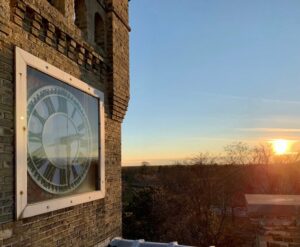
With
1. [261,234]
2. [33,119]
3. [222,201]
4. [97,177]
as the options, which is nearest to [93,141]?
[97,177]

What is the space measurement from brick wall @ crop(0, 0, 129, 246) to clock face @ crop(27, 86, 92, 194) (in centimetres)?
33

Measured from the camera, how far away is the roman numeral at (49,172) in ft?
13.9

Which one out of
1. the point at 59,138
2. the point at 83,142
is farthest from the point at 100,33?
the point at 59,138

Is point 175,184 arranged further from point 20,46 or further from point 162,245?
point 20,46

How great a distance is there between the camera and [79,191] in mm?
5105

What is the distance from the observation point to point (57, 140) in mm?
4527

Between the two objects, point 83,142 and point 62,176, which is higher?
point 83,142

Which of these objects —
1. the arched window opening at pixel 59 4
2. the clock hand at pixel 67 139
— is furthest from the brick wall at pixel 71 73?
the clock hand at pixel 67 139

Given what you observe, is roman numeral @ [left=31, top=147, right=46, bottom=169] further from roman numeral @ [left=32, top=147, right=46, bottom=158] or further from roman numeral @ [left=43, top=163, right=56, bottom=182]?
roman numeral @ [left=43, top=163, right=56, bottom=182]

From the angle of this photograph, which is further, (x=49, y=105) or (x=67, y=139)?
(x=67, y=139)

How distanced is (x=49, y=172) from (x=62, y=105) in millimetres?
905

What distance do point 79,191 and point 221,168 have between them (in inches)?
764

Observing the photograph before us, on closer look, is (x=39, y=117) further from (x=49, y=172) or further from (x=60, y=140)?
(x=49, y=172)

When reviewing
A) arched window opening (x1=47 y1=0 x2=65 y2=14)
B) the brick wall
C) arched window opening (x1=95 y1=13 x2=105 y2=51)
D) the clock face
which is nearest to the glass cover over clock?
the clock face
